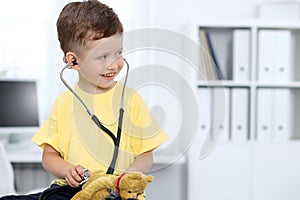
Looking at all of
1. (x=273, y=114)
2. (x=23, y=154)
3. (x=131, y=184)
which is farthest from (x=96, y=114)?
(x=273, y=114)

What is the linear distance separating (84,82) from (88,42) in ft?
0.26

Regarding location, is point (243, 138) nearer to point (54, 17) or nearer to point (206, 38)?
point (206, 38)

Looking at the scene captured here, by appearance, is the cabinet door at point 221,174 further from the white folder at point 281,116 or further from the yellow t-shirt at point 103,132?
the yellow t-shirt at point 103,132

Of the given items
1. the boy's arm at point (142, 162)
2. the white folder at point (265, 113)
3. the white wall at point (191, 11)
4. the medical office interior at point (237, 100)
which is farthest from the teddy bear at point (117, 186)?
the white wall at point (191, 11)

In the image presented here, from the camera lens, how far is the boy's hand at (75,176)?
1.03m

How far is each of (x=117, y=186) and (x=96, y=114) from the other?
15cm

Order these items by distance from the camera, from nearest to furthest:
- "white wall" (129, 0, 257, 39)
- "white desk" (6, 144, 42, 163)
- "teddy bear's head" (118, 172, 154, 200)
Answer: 1. "teddy bear's head" (118, 172, 154, 200)
2. "white desk" (6, 144, 42, 163)
3. "white wall" (129, 0, 257, 39)

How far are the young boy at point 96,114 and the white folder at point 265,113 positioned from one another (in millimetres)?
2185

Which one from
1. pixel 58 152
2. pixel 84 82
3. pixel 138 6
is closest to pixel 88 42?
pixel 84 82

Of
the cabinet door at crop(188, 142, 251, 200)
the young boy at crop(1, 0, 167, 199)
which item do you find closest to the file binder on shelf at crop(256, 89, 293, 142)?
the cabinet door at crop(188, 142, 251, 200)

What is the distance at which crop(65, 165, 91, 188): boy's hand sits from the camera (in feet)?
3.38

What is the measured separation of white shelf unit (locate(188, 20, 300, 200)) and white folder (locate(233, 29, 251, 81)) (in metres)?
0.02

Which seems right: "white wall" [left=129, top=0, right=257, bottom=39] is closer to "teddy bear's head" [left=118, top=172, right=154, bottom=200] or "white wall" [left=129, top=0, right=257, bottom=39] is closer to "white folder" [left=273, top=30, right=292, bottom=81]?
"white folder" [left=273, top=30, right=292, bottom=81]

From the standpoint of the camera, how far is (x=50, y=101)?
11.9ft
